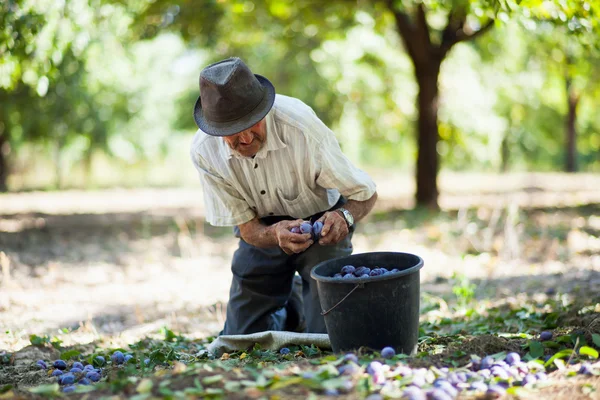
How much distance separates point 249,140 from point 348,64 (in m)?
12.3

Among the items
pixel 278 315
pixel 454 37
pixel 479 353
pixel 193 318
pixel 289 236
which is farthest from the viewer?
pixel 454 37

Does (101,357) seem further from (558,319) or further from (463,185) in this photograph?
(463,185)

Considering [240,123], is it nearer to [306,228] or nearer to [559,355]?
[306,228]

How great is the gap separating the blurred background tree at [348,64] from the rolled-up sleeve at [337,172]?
166 cm

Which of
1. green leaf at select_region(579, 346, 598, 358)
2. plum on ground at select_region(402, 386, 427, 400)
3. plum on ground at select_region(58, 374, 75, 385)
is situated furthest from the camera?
plum on ground at select_region(58, 374, 75, 385)

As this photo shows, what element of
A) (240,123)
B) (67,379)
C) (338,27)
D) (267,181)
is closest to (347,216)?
(267,181)

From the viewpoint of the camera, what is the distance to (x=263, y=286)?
4.50 m

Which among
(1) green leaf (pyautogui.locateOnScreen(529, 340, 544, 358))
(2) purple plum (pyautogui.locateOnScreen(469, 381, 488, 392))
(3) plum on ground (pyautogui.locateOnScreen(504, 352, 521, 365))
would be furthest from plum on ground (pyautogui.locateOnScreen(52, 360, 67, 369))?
(1) green leaf (pyautogui.locateOnScreen(529, 340, 544, 358))

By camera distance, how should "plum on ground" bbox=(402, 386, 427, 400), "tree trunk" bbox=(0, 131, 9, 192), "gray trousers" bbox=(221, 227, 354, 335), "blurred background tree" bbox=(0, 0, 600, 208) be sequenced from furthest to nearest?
"tree trunk" bbox=(0, 131, 9, 192)
"blurred background tree" bbox=(0, 0, 600, 208)
"gray trousers" bbox=(221, 227, 354, 335)
"plum on ground" bbox=(402, 386, 427, 400)

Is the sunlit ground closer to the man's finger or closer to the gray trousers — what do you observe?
the gray trousers

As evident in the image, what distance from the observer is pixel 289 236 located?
3633 mm

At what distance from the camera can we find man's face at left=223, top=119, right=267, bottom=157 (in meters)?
3.69

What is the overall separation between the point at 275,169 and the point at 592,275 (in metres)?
3.66

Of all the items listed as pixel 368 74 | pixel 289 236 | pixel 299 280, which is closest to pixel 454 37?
pixel 368 74
